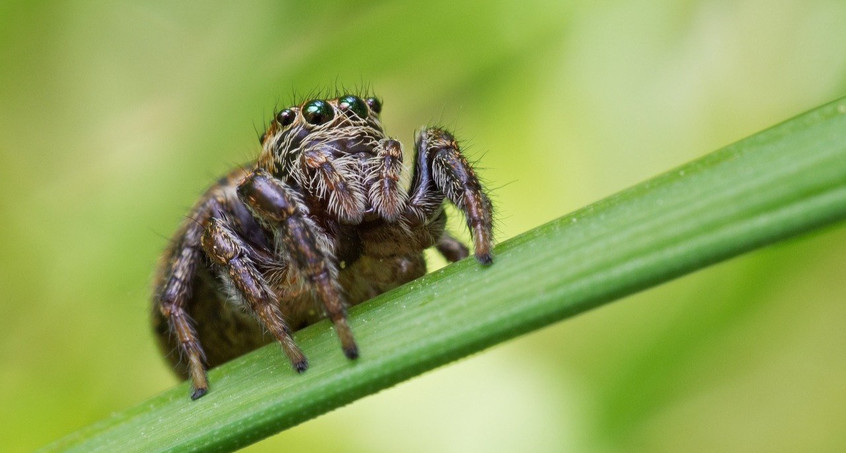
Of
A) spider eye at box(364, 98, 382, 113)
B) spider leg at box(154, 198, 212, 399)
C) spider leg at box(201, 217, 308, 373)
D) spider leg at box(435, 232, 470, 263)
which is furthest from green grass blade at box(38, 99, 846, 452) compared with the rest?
spider leg at box(435, 232, 470, 263)

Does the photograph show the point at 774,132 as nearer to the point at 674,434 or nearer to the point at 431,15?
the point at 674,434

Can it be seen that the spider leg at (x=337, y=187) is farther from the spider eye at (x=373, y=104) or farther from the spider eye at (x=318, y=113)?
the spider eye at (x=373, y=104)

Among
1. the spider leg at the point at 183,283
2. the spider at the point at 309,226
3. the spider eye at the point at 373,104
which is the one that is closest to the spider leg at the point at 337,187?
the spider at the point at 309,226

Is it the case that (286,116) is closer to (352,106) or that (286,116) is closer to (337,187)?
(352,106)

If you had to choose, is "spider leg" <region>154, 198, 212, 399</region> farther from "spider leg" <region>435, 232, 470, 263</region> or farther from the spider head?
"spider leg" <region>435, 232, 470, 263</region>

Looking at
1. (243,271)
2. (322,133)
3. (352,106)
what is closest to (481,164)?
(352,106)
